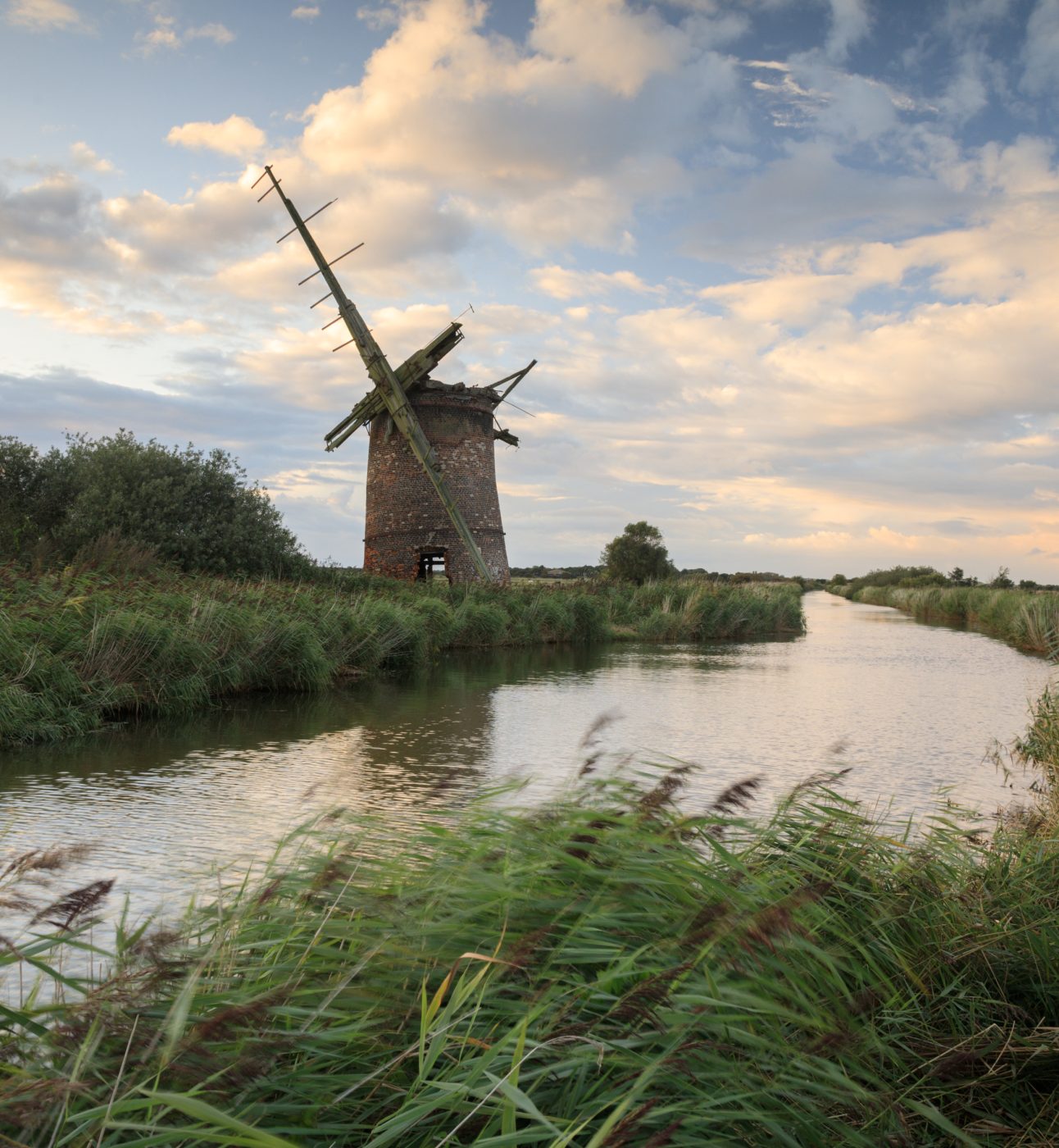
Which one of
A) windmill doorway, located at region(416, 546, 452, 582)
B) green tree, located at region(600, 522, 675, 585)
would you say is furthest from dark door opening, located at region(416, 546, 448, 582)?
green tree, located at region(600, 522, 675, 585)

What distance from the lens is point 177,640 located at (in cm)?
930

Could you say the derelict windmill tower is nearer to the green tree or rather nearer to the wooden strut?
the wooden strut

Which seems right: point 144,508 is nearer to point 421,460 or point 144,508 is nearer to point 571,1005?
point 421,460

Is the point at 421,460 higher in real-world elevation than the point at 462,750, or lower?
higher

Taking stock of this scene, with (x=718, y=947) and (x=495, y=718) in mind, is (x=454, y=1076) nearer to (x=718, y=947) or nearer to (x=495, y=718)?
(x=718, y=947)

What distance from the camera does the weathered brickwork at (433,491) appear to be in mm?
22172

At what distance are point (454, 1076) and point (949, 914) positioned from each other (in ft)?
6.05

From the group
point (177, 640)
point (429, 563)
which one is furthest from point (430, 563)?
point (177, 640)

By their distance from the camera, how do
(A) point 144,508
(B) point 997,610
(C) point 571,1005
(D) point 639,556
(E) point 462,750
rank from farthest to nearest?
(D) point 639,556 → (B) point 997,610 → (A) point 144,508 → (E) point 462,750 → (C) point 571,1005

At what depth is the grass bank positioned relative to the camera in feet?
63.7

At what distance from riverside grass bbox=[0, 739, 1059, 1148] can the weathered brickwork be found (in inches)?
745

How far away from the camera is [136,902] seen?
12.8 ft

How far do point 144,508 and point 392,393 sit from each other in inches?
270

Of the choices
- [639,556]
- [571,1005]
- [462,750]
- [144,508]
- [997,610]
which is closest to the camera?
[571,1005]
